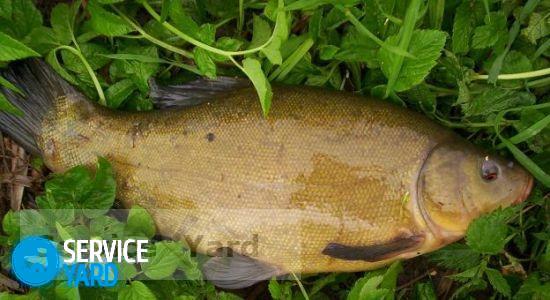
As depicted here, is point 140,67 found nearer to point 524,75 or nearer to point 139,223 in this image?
point 139,223

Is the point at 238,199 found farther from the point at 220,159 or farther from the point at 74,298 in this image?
the point at 74,298

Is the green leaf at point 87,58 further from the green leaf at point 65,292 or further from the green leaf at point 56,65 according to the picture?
the green leaf at point 65,292

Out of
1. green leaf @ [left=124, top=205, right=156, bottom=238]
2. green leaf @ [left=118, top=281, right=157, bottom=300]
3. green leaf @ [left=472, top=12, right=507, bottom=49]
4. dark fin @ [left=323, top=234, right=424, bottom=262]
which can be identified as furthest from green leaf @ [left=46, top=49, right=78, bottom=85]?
green leaf @ [left=472, top=12, right=507, bottom=49]

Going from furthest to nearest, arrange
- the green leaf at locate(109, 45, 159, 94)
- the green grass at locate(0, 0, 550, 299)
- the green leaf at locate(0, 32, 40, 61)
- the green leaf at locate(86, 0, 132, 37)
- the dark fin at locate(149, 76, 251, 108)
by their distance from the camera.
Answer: the green leaf at locate(109, 45, 159, 94)
the dark fin at locate(149, 76, 251, 108)
the green leaf at locate(86, 0, 132, 37)
the green grass at locate(0, 0, 550, 299)
the green leaf at locate(0, 32, 40, 61)

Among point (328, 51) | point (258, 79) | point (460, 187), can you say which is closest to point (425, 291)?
point (460, 187)

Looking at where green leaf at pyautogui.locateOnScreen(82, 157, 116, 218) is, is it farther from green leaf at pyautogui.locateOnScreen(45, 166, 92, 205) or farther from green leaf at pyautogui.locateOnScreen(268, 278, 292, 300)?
green leaf at pyautogui.locateOnScreen(268, 278, 292, 300)

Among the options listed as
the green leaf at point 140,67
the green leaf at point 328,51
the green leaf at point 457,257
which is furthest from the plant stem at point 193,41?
the green leaf at point 457,257

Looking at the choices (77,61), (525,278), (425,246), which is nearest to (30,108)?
(77,61)

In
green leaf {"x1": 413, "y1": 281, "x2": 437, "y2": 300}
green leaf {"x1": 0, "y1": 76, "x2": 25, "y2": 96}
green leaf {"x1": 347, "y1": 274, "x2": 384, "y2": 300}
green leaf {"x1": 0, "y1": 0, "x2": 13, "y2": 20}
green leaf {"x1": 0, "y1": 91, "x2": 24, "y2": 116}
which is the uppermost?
green leaf {"x1": 0, "y1": 0, "x2": 13, "y2": 20}
